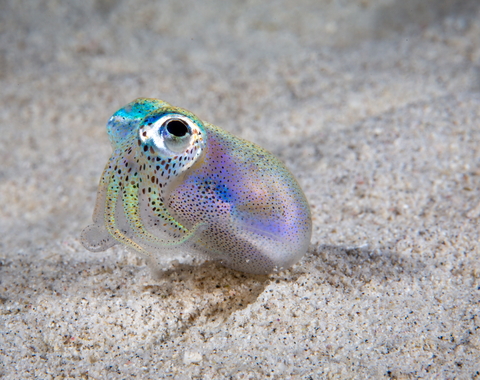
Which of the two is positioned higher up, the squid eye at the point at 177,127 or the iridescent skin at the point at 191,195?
the squid eye at the point at 177,127

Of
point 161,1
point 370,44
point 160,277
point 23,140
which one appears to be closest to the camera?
point 160,277

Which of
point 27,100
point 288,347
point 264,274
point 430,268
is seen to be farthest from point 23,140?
point 430,268

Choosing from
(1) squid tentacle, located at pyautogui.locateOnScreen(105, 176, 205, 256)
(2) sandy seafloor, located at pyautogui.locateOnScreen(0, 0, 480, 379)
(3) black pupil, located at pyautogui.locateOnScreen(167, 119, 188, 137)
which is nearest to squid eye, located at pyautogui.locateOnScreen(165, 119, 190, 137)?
(3) black pupil, located at pyautogui.locateOnScreen(167, 119, 188, 137)

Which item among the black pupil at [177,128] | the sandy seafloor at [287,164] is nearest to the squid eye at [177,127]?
the black pupil at [177,128]

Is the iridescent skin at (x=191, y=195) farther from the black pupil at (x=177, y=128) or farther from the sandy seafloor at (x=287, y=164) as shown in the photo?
the sandy seafloor at (x=287, y=164)

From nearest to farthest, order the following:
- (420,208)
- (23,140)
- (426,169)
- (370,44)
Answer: (420,208), (426,169), (23,140), (370,44)

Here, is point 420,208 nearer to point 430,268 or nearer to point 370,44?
point 430,268

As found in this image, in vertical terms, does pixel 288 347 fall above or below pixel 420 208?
below

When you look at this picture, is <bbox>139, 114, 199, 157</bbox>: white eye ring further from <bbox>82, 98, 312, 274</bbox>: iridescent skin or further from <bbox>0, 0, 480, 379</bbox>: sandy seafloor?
<bbox>0, 0, 480, 379</bbox>: sandy seafloor
